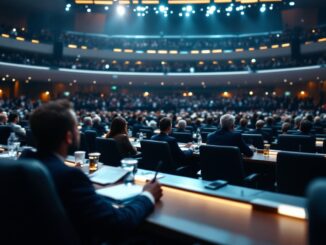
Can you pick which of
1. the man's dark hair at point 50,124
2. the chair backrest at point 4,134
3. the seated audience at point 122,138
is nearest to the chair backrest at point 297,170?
the man's dark hair at point 50,124

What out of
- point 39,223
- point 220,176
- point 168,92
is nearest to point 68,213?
point 39,223

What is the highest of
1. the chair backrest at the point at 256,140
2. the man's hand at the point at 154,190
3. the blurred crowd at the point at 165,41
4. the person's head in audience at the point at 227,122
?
the blurred crowd at the point at 165,41

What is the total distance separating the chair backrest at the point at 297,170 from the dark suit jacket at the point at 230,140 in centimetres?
127

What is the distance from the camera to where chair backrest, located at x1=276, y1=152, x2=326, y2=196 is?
2.92m

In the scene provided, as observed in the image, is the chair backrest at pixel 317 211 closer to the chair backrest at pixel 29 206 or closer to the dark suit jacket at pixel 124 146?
the chair backrest at pixel 29 206

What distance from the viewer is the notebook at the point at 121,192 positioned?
1.94 meters

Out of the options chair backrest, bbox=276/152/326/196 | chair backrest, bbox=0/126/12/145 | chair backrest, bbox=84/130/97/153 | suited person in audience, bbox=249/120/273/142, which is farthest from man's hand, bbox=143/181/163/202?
suited person in audience, bbox=249/120/273/142

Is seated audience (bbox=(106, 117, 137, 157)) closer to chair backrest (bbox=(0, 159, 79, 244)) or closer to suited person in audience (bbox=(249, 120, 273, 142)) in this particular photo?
chair backrest (bbox=(0, 159, 79, 244))

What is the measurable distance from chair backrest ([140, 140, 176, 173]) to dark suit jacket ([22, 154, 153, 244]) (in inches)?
111

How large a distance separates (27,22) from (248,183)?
3193 centimetres

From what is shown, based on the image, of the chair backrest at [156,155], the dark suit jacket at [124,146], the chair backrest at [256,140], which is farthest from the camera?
the chair backrest at [256,140]

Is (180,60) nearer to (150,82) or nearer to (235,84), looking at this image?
(150,82)

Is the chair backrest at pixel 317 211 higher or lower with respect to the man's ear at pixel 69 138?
lower

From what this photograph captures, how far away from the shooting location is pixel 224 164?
378 cm
